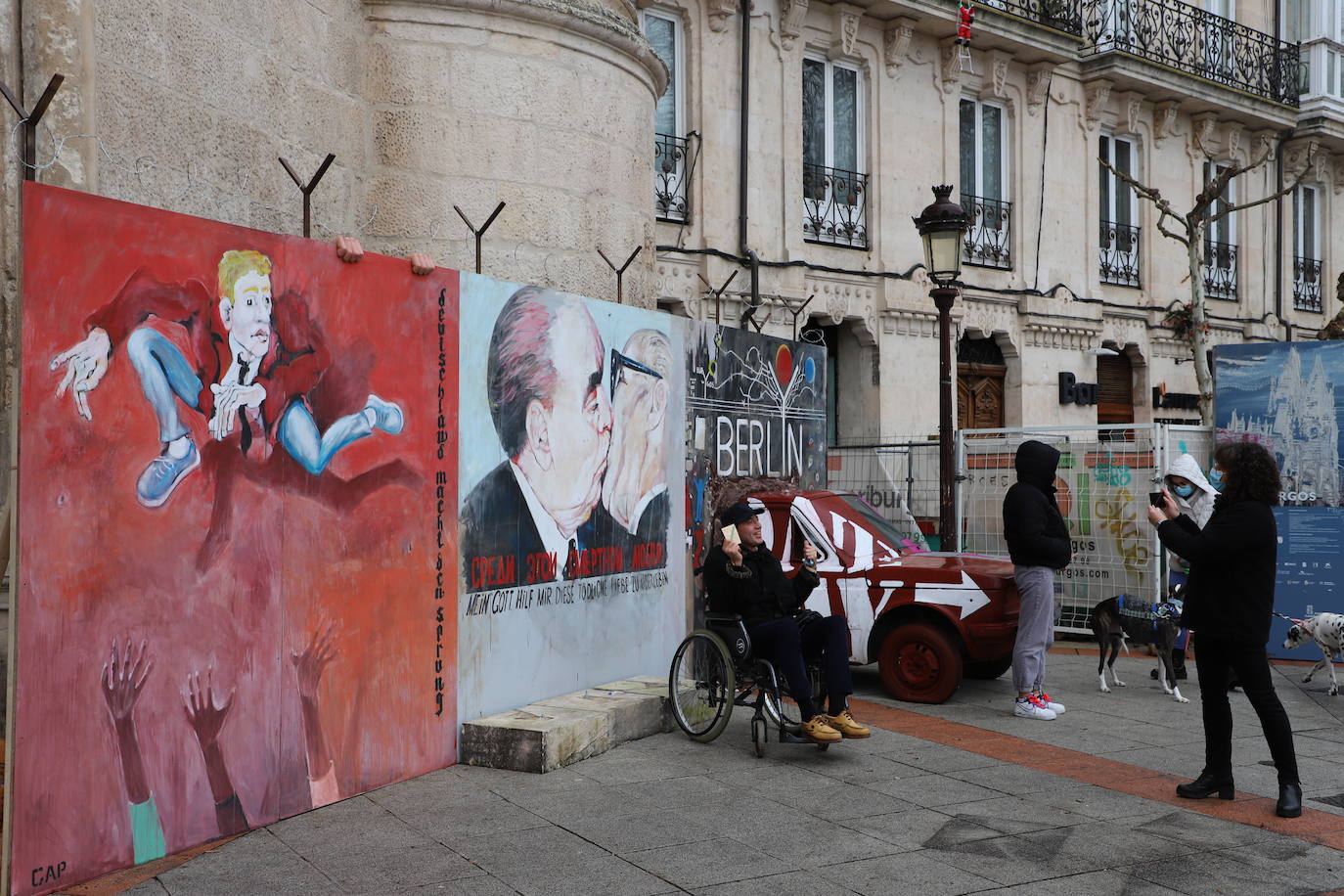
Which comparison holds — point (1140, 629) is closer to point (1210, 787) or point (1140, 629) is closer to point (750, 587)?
point (1210, 787)

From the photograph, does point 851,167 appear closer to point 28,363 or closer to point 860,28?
point 860,28

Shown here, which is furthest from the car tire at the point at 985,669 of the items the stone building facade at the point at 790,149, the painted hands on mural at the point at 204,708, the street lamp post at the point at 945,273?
the painted hands on mural at the point at 204,708

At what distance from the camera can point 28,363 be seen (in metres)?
4.73

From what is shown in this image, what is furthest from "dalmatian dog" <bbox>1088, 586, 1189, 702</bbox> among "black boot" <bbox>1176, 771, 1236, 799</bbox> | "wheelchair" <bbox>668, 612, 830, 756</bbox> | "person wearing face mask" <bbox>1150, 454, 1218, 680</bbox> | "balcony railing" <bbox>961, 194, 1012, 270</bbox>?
"balcony railing" <bbox>961, 194, 1012, 270</bbox>

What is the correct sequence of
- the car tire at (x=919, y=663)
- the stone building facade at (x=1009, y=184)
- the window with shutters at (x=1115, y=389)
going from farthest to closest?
the window with shutters at (x=1115, y=389), the stone building facade at (x=1009, y=184), the car tire at (x=919, y=663)

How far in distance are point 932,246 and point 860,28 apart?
7559mm

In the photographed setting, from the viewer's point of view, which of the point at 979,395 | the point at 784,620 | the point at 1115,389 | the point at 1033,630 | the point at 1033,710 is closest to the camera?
the point at 784,620

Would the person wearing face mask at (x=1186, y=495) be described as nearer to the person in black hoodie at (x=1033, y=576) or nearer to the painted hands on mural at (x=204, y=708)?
the person in black hoodie at (x=1033, y=576)

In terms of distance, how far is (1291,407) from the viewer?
12266 mm

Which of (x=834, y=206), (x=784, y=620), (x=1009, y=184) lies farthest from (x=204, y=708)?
(x=1009, y=184)

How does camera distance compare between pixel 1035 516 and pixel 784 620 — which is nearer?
pixel 784 620

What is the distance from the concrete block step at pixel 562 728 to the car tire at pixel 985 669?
3346 mm

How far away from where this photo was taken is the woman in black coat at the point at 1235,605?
20.8 feet

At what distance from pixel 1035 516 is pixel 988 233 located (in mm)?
11360
